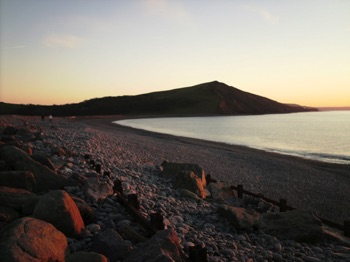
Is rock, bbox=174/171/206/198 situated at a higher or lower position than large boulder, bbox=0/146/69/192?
lower

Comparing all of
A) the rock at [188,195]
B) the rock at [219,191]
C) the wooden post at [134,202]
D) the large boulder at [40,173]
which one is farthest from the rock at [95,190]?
the rock at [219,191]

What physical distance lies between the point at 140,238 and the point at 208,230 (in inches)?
94.2

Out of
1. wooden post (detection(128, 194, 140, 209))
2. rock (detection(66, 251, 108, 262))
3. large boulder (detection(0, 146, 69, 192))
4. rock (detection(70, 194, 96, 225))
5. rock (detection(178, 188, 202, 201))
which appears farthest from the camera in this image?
rock (detection(178, 188, 202, 201))

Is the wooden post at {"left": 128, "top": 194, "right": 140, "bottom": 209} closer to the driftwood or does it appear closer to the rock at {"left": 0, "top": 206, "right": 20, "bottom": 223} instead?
the driftwood

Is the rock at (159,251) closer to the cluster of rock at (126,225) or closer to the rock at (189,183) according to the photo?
the cluster of rock at (126,225)

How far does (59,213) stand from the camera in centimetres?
529

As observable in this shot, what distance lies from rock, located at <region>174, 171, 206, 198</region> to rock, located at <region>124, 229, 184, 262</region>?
5.89 metres

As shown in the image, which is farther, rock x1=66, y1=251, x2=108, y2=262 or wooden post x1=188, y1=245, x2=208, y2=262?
wooden post x1=188, y1=245, x2=208, y2=262

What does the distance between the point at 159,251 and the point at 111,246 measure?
3.30 feet

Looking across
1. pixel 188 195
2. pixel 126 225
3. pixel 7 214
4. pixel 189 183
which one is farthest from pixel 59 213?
pixel 189 183

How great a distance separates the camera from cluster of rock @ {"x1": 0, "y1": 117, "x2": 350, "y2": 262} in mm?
4398

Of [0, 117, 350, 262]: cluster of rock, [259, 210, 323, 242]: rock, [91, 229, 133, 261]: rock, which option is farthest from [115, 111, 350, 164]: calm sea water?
[91, 229, 133, 261]: rock

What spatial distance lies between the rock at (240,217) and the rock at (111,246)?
3.67m

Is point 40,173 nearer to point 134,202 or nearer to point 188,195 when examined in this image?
point 134,202
